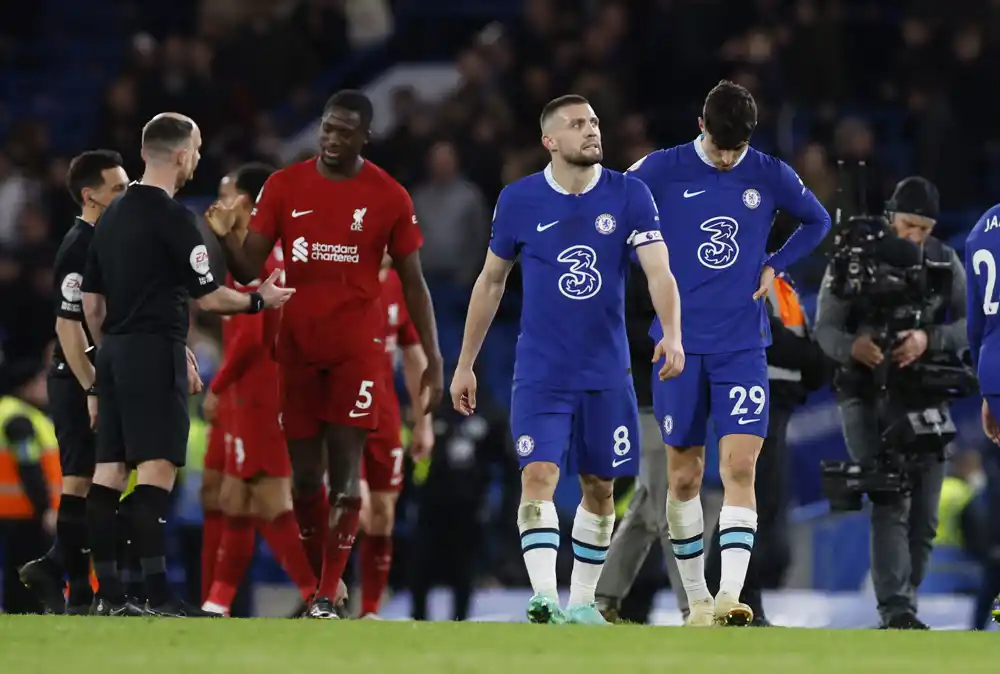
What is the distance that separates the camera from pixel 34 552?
46.9ft

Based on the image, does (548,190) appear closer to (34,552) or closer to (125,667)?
(125,667)

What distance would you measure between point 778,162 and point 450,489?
5.52 meters

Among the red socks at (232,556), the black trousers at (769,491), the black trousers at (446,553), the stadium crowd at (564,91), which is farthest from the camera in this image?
the stadium crowd at (564,91)

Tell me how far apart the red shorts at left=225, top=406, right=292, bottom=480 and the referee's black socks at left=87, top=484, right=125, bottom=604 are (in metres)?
1.78

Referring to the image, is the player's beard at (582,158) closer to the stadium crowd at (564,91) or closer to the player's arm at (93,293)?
the player's arm at (93,293)

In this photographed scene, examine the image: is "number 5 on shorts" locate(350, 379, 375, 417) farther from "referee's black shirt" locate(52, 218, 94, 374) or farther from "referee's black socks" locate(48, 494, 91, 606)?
"referee's black socks" locate(48, 494, 91, 606)

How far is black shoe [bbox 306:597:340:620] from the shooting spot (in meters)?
10.7

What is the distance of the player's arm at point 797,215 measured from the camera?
34.4 feet

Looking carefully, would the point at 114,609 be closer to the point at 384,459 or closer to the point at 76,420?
the point at 76,420

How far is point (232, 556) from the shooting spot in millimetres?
12211

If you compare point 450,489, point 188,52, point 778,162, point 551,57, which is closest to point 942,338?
point 778,162

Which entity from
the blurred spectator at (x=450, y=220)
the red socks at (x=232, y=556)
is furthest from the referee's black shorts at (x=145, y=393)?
the blurred spectator at (x=450, y=220)

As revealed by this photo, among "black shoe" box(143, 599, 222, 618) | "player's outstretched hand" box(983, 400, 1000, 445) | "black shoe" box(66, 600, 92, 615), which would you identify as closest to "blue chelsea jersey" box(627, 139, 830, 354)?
"player's outstretched hand" box(983, 400, 1000, 445)

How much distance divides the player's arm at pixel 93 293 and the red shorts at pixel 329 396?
3.48 feet
